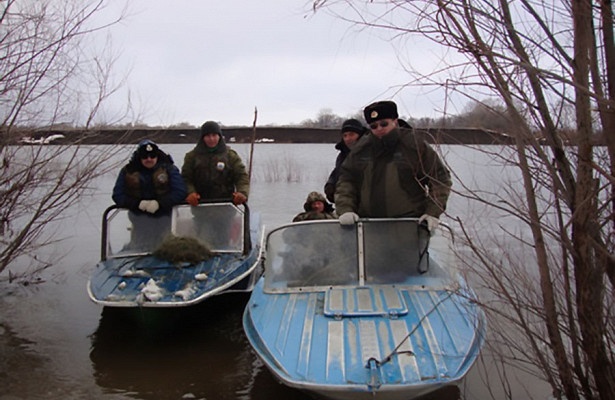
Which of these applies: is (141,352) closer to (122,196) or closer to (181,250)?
(181,250)

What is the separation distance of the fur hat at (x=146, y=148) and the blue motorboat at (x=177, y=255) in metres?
0.70

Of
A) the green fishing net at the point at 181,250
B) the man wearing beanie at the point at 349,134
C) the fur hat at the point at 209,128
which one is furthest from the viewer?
the fur hat at the point at 209,128

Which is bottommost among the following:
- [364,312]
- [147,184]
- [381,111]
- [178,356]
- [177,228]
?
[178,356]

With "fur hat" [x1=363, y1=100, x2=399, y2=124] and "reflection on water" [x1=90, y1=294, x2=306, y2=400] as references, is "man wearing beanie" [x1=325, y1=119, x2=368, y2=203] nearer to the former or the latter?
"fur hat" [x1=363, y1=100, x2=399, y2=124]

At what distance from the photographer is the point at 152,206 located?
7.08 m

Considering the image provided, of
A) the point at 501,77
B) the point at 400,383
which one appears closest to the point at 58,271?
the point at 400,383

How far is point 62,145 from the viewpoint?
6227 mm

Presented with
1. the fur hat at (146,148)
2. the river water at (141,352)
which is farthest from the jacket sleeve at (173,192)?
the river water at (141,352)

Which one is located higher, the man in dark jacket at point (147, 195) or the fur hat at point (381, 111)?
the fur hat at point (381, 111)

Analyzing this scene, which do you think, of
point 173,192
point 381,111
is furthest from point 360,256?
point 173,192

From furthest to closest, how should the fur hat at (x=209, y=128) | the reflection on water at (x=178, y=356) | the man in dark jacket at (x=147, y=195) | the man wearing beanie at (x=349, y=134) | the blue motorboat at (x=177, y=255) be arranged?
the fur hat at (x=209, y=128) → the man in dark jacket at (x=147, y=195) → the man wearing beanie at (x=349, y=134) → the blue motorboat at (x=177, y=255) → the reflection on water at (x=178, y=356)

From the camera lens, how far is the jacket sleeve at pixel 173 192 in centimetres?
718

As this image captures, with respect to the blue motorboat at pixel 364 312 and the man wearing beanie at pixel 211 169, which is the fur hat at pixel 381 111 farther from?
the man wearing beanie at pixel 211 169

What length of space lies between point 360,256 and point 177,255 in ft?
7.78
